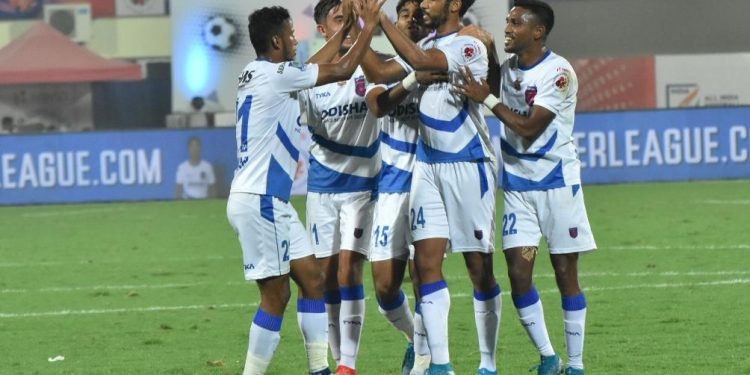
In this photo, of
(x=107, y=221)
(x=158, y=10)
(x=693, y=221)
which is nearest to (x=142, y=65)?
(x=158, y=10)

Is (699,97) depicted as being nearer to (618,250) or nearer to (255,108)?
(618,250)

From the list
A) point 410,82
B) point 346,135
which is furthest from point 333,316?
point 410,82

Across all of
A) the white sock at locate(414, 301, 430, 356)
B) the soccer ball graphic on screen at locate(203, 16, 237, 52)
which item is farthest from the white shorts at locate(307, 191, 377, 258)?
the soccer ball graphic on screen at locate(203, 16, 237, 52)

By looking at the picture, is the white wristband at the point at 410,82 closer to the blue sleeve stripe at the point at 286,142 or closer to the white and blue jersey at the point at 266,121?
the white and blue jersey at the point at 266,121

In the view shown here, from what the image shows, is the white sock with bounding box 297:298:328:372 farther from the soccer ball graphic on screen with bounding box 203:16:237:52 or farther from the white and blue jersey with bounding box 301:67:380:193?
the soccer ball graphic on screen with bounding box 203:16:237:52

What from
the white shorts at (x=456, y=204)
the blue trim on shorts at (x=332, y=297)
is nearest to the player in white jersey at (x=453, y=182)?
the white shorts at (x=456, y=204)

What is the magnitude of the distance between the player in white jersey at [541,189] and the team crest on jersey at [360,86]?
3.02 feet

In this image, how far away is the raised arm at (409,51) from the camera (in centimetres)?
758

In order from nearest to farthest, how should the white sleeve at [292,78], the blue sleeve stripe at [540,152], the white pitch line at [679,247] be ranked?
1. the white sleeve at [292,78]
2. the blue sleeve stripe at [540,152]
3. the white pitch line at [679,247]

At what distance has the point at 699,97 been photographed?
3231 centimetres

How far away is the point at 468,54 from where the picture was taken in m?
7.84

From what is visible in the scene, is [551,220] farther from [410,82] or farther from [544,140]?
[410,82]

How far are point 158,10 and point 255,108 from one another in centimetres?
2800

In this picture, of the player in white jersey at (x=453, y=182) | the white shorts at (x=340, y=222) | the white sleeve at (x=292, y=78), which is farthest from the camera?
the white shorts at (x=340, y=222)
